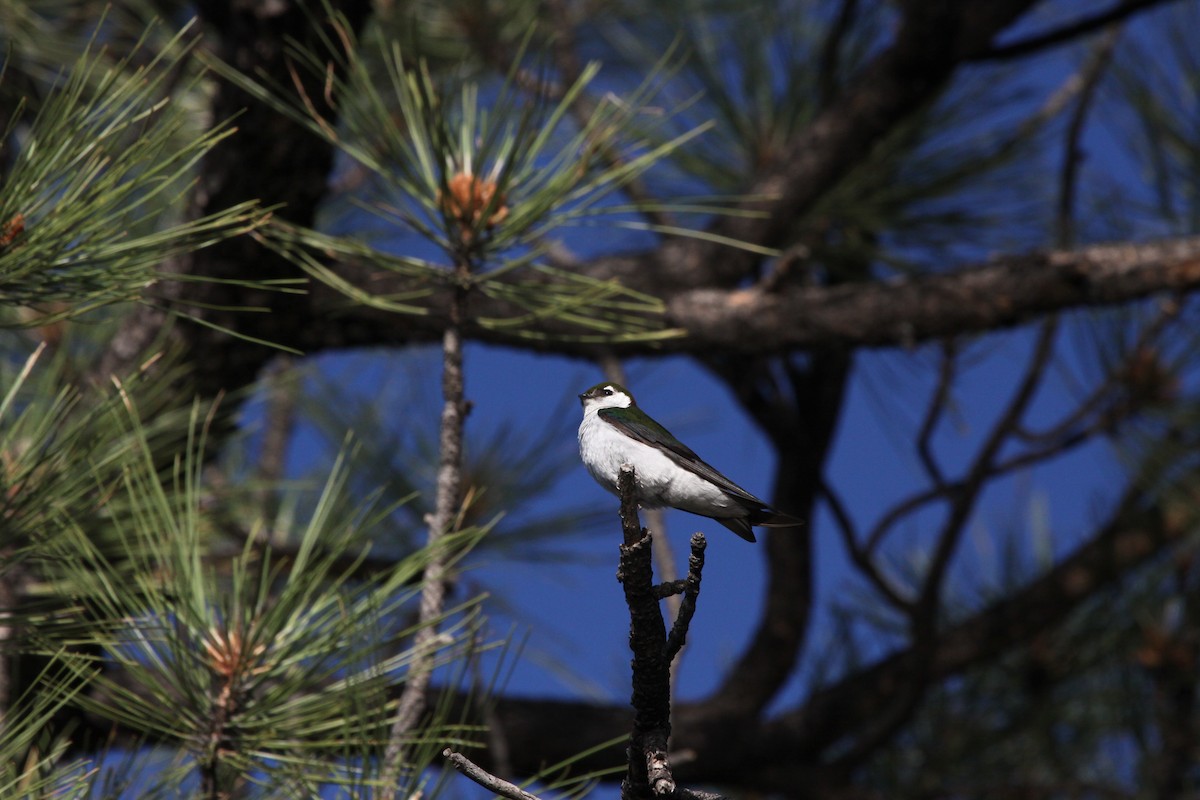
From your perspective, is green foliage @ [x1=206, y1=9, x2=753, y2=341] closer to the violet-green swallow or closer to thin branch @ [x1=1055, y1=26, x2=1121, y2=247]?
the violet-green swallow

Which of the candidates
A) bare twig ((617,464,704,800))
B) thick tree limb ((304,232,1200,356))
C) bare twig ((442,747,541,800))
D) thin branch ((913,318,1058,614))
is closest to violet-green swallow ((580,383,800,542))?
bare twig ((617,464,704,800))

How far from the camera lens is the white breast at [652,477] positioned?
4.31 feet

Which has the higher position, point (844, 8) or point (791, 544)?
point (844, 8)

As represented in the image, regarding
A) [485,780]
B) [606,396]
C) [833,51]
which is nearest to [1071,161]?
[833,51]

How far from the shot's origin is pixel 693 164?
3.60 metres

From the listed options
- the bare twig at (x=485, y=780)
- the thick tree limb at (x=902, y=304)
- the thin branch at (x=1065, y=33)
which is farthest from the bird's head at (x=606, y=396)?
the thin branch at (x=1065, y=33)

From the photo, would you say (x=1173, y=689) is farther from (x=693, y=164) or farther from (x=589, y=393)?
(x=589, y=393)

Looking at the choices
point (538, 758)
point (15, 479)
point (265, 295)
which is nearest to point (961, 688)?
point (538, 758)

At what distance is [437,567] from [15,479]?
0.57 meters

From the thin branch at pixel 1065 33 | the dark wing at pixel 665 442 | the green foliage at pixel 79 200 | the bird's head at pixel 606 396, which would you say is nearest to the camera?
the dark wing at pixel 665 442

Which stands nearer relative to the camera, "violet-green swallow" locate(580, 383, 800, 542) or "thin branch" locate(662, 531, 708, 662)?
"thin branch" locate(662, 531, 708, 662)

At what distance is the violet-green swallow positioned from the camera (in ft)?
4.29

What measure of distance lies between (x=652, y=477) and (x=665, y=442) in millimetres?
58

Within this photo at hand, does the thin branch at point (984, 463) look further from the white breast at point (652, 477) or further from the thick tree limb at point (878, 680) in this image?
the white breast at point (652, 477)
